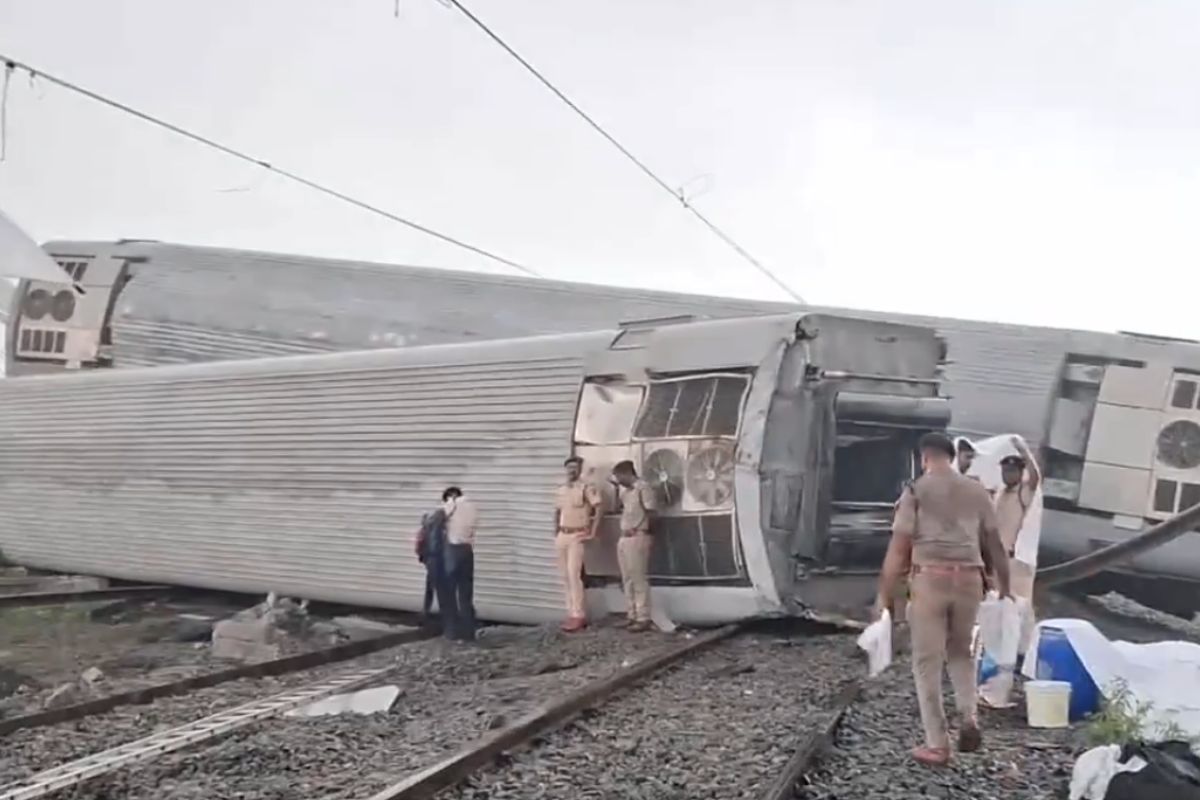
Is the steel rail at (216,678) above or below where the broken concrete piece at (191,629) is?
above

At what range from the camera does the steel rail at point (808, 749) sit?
16.9 feet

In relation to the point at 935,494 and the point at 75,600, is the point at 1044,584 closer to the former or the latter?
the point at 935,494

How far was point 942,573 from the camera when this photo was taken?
19.1ft

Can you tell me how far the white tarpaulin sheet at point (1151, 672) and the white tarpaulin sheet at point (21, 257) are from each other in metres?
9.28

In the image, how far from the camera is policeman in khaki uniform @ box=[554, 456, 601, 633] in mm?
10422

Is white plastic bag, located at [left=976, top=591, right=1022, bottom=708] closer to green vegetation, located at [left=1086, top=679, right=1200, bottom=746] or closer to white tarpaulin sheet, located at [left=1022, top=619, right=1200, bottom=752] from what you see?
white tarpaulin sheet, located at [left=1022, top=619, right=1200, bottom=752]

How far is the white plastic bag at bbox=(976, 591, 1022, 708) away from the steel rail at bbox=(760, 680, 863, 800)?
2.35ft

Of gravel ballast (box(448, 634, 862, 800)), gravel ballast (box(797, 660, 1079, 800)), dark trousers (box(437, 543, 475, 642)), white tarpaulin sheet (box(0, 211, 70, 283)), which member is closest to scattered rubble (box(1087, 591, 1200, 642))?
gravel ballast (box(448, 634, 862, 800))

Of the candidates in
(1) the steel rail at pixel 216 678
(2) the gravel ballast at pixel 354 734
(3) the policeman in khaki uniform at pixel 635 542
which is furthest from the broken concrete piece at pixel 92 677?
(3) the policeman in khaki uniform at pixel 635 542

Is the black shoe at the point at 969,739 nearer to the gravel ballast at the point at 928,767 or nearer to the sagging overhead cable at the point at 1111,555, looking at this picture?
the gravel ballast at the point at 928,767

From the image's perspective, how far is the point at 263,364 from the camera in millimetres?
14344

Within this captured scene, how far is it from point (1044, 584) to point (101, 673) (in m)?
7.05

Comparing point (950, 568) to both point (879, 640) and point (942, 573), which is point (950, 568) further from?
point (879, 640)

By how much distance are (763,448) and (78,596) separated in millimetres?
8507
